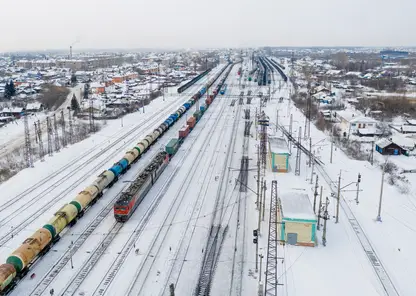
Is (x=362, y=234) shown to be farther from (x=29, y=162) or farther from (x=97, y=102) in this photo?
(x=97, y=102)

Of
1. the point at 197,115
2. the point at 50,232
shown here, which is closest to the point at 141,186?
the point at 50,232

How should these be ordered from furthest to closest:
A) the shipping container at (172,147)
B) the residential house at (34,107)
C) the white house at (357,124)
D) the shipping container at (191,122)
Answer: the residential house at (34,107), the shipping container at (191,122), the white house at (357,124), the shipping container at (172,147)

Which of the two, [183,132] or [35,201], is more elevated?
[183,132]

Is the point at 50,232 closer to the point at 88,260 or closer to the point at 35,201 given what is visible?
the point at 88,260

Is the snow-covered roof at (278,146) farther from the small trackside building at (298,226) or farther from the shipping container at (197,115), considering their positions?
the shipping container at (197,115)

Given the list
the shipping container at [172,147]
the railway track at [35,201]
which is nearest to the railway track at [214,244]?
the shipping container at [172,147]

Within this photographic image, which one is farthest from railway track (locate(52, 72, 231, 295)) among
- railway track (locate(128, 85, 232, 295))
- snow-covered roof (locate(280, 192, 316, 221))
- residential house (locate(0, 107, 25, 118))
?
residential house (locate(0, 107, 25, 118))

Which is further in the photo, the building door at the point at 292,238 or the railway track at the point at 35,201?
the railway track at the point at 35,201
